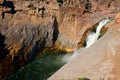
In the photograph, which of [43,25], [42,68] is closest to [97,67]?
[42,68]

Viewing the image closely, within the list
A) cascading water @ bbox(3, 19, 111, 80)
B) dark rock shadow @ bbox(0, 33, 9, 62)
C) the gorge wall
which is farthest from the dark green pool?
dark rock shadow @ bbox(0, 33, 9, 62)

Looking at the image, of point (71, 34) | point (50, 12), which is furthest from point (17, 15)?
point (71, 34)

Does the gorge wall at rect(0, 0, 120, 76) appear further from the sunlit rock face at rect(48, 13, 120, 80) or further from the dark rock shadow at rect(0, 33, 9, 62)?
the sunlit rock face at rect(48, 13, 120, 80)

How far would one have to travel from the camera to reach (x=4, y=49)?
1757 inches

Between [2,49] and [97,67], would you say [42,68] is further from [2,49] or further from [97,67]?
[97,67]

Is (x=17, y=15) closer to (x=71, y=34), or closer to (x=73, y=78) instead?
(x=71, y=34)

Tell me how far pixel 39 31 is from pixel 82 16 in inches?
367

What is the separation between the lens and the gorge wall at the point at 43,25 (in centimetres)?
4531

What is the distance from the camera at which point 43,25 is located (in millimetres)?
51156

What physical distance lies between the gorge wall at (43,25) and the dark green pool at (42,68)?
1.36 m

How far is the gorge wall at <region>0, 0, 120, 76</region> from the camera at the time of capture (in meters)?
45.3

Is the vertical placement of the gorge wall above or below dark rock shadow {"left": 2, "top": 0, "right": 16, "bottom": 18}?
below

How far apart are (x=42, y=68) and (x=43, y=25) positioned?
28.5 feet

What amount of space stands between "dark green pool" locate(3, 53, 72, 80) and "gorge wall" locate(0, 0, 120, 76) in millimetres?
1355
